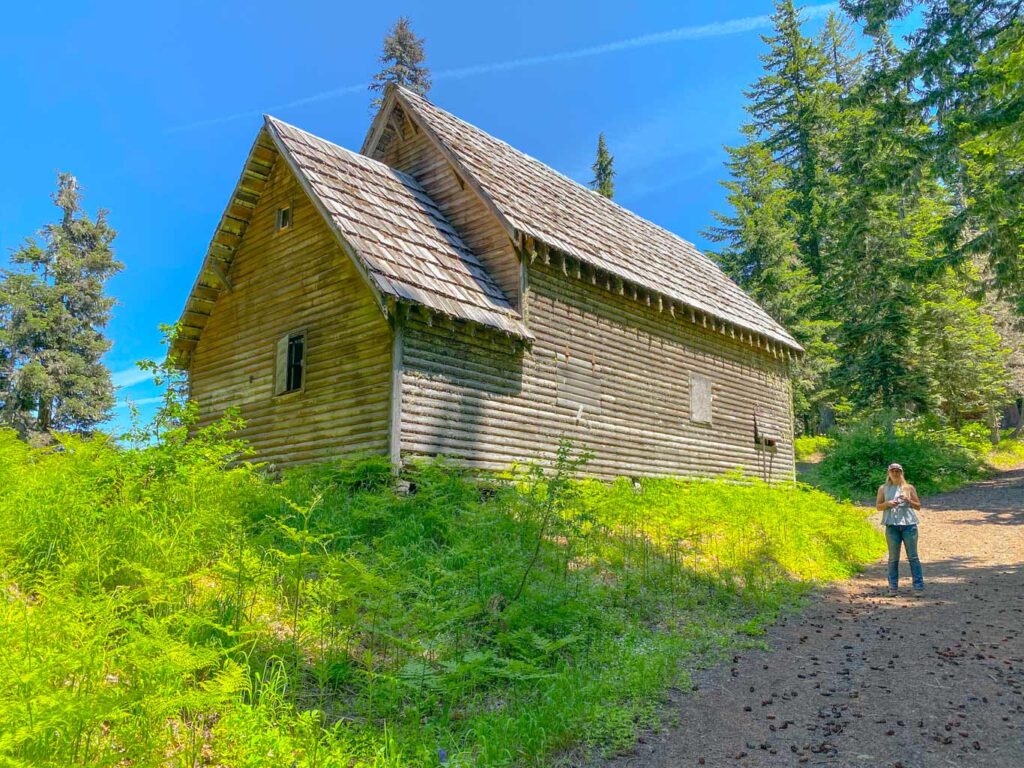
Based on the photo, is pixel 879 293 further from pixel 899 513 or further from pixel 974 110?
pixel 899 513

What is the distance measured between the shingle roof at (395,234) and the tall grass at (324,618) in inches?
135

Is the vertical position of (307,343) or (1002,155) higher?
(1002,155)

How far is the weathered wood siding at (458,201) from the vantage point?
562 inches

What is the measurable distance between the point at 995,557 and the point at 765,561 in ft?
18.9

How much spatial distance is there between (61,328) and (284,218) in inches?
893

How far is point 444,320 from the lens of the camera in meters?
12.4

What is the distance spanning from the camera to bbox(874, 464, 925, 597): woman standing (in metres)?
10.1

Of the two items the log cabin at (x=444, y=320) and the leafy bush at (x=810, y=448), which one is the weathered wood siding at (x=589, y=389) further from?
the leafy bush at (x=810, y=448)

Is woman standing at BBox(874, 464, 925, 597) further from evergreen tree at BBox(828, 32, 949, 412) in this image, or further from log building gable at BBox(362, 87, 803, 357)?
evergreen tree at BBox(828, 32, 949, 412)

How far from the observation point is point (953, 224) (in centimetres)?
1978

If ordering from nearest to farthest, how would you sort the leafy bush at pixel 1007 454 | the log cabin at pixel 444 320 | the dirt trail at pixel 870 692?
the dirt trail at pixel 870 692
the log cabin at pixel 444 320
the leafy bush at pixel 1007 454

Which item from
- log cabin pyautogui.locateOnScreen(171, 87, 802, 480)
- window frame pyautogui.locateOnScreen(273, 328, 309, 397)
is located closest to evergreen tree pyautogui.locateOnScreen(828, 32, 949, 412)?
log cabin pyautogui.locateOnScreen(171, 87, 802, 480)

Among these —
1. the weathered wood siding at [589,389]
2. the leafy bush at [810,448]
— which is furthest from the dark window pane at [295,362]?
the leafy bush at [810,448]

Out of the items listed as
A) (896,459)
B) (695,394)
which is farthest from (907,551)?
(896,459)
